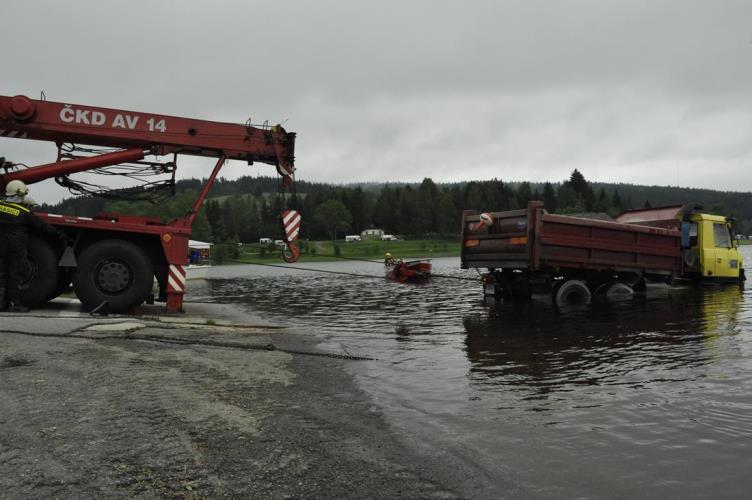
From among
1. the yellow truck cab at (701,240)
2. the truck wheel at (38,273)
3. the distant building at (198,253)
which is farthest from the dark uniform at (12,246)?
the distant building at (198,253)

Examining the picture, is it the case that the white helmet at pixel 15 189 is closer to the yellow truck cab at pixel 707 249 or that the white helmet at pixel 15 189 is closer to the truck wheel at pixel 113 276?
the truck wheel at pixel 113 276

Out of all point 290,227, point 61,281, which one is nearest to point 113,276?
point 61,281

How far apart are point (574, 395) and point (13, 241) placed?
30.6 feet

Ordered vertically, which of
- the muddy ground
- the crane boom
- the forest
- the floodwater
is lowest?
the floodwater

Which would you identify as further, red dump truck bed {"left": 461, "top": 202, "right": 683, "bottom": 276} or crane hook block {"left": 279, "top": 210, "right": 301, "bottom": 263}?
red dump truck bed {"left": 461, "top": 202, "right": 683, "bottom": 276}

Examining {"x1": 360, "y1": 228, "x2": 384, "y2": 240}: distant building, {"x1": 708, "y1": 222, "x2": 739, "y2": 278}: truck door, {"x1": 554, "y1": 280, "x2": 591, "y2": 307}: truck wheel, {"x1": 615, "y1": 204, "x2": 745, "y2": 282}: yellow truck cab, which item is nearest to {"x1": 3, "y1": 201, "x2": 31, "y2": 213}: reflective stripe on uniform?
{"x1": 554, "y1": 280, "x2": 591, "y2": 307}: truck wheel

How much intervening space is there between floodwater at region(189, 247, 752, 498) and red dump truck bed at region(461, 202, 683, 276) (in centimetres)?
265

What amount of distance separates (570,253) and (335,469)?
12.2 m

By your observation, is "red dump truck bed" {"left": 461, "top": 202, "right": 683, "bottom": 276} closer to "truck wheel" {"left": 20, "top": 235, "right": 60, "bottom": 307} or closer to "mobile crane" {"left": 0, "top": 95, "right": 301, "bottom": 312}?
"mobile crane" {"left": 0, "top": 95, "right": 301, "bottom": 312}

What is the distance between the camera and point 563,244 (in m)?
13.9

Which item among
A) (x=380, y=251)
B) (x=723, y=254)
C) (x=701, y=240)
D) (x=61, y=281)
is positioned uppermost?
(x=380, y=251)

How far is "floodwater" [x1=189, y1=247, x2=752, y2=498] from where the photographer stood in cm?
347

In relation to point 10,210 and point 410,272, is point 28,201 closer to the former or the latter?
point 10,210

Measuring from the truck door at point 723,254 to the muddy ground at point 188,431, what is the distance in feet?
53.2
